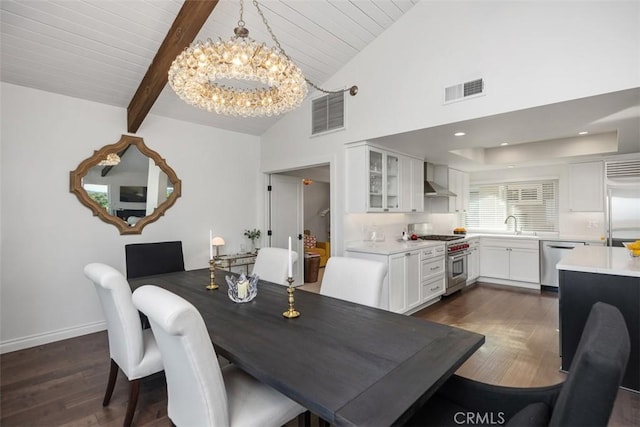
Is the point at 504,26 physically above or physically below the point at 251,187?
above

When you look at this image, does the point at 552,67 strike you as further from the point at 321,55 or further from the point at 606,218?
the point at 606,218

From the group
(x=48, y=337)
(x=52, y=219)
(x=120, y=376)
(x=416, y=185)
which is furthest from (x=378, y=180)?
(x=48, y=337)

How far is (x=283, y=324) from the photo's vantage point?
5.64 feet

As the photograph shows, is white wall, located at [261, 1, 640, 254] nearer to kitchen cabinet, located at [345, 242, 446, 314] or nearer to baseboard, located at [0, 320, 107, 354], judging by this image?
kitchen cabinet, located at [345, 242, 446, 314]

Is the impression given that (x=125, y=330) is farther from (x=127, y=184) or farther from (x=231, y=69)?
(x=127, y=184)

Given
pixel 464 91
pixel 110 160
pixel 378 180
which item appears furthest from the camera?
pixel 378 180

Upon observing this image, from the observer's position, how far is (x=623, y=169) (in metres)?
4.58

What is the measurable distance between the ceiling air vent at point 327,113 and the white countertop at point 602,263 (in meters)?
2.90

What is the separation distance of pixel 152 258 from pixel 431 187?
14.4 ft

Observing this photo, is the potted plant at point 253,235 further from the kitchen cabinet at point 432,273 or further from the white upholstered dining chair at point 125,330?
the white upholstered dining chair at point 125,330

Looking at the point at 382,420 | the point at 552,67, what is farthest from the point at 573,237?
the point at 382,420

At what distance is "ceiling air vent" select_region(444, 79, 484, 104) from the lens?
2961mm

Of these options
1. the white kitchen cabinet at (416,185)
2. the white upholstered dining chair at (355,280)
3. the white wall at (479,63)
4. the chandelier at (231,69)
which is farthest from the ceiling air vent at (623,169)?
the chandelier at (231,69)

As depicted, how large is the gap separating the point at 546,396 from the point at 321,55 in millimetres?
3879
